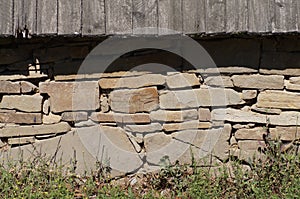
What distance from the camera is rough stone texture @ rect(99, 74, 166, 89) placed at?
457cm

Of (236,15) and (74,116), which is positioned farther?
(74,116)

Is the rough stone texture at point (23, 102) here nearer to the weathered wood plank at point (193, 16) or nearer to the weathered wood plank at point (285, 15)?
the weathered wood plank at point (193, 16)

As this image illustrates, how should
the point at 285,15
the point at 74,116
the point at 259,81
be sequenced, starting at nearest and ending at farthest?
the point at 285,15, the point at 259,81, the point at 74,116

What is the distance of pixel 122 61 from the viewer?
457 cm

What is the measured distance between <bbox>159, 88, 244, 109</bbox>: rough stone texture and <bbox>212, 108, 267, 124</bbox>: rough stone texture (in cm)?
8

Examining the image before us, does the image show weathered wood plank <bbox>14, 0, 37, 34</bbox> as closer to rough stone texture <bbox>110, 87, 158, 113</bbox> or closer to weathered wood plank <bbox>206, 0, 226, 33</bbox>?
rough stone texture <bbox>110, 87, 158, 113</bbox>

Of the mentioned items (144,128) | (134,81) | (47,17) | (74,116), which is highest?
(47,17)

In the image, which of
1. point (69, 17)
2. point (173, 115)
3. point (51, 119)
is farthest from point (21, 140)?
point (173, 115)

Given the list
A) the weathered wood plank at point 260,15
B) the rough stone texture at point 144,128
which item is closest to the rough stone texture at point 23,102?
the rough stone texture at point 144,128

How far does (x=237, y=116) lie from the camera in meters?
4.62

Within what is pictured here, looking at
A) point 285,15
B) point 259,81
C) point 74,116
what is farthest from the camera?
point 74,116

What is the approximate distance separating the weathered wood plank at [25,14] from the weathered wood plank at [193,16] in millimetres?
1244

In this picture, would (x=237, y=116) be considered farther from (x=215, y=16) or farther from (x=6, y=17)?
(x=6, y=17)

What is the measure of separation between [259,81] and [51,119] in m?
1.86
